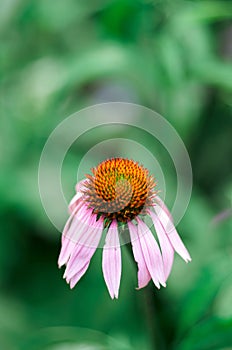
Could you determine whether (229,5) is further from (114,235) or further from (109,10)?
(114,235)

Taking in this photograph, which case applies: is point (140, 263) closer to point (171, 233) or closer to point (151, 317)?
point (171, 233)

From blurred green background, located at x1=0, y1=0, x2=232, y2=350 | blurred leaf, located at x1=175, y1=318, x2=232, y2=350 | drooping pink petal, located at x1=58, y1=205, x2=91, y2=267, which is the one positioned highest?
blurred green background, located at x1=0, y1=0, x2=232, y2=350

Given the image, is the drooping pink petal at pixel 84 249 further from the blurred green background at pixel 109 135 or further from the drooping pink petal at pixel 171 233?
the blurred green background at pixel 109 135

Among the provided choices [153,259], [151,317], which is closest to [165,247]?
[153,259]

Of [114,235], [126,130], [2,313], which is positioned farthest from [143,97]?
[114,235]

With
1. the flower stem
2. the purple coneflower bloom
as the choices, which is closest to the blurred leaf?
the flower stem

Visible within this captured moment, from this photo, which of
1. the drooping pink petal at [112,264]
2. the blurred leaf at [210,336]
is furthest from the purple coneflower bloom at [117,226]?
the blurred leaf at [210,336]

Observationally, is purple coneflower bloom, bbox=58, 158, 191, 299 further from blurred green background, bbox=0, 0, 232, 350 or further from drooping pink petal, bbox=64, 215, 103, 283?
blurred green background, bbox=0, 0, 232, 350
